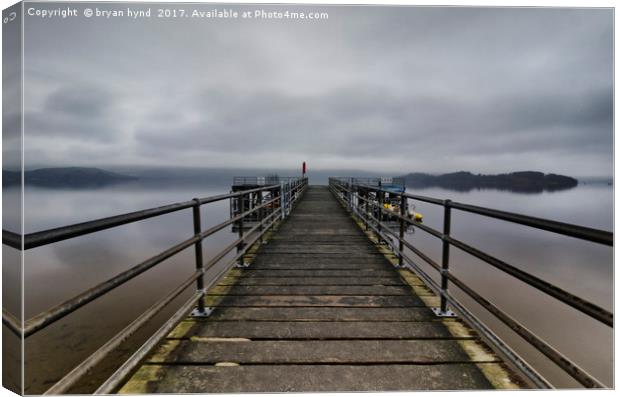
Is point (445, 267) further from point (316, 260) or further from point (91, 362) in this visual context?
point (91, 362)

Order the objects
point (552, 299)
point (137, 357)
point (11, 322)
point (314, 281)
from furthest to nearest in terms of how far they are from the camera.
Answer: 1. point (552, 299)
2. point (314, 281)
3. point (137, 357)
4. point (11, 322)

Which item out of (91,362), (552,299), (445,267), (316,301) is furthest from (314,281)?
(552,299)

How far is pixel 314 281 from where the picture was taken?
11.3 feet

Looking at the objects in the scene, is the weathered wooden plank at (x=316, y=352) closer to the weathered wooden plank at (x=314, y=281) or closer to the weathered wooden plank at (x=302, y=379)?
the weathered wooden plank at (x=302, y=379)

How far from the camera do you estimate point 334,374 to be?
1.84 m

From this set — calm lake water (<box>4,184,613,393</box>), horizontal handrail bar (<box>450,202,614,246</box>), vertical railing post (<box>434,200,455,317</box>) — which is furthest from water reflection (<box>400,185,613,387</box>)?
horizontal handrail bar (<box>450,202,614,246</box>)

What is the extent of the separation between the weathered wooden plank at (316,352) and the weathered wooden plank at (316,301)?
61 centimetres

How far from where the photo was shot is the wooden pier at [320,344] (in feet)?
5.88

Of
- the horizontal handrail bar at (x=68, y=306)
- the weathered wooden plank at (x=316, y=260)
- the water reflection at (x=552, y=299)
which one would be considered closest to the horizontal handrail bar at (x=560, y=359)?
the weathered wooden plank at (x=316, y=260)

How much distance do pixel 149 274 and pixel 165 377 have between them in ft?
65.0

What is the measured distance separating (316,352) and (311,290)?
1.13 meters

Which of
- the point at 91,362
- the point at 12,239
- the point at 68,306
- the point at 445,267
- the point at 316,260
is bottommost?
the point at 316,260

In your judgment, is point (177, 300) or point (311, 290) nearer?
point (311, 290)

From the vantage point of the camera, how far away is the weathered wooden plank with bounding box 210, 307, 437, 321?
252 cm
